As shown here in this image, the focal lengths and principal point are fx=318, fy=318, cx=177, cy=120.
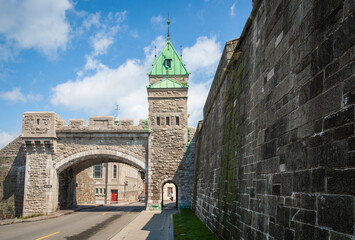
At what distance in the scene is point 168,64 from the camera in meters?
29.0

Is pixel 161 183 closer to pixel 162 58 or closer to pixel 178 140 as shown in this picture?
pixel 178 140

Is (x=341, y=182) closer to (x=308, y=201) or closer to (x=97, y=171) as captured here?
(x=308, y=201)

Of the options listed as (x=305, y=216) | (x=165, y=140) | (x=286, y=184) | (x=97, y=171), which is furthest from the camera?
(x=97, y=171)

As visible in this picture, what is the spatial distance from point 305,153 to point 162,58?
26.3 metres

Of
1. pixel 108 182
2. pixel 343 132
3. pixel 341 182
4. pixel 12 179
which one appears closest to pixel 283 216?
pixel 341 182

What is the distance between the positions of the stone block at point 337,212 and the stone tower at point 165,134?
20235 mm

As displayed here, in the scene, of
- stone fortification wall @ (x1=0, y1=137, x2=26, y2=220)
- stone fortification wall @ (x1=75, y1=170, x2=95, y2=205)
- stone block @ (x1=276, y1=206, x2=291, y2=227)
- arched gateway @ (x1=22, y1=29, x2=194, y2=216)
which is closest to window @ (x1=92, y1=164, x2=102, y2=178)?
stone fortification wall @ (x1=75, y1=170, x2=95, y2=205)

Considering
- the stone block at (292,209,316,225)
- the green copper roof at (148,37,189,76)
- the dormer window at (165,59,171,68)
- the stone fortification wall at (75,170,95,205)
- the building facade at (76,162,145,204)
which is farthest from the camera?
the building facade at (76,162,145,204)

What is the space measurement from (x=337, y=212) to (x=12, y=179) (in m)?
25.2

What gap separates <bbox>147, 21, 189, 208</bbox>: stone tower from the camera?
76.3 ft

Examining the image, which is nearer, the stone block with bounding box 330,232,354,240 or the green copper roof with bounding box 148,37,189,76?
the stone block with bounding box 330,232,354,240

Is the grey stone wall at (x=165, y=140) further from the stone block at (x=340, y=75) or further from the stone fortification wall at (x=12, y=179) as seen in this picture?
the stone block at (x=340, y=75)

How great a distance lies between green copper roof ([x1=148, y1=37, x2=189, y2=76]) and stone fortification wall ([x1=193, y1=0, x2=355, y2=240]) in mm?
20930

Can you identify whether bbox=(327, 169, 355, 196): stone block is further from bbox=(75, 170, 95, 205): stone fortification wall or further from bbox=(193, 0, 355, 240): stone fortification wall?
bbox=(75, 170, 95, 205): stone fortification wall
